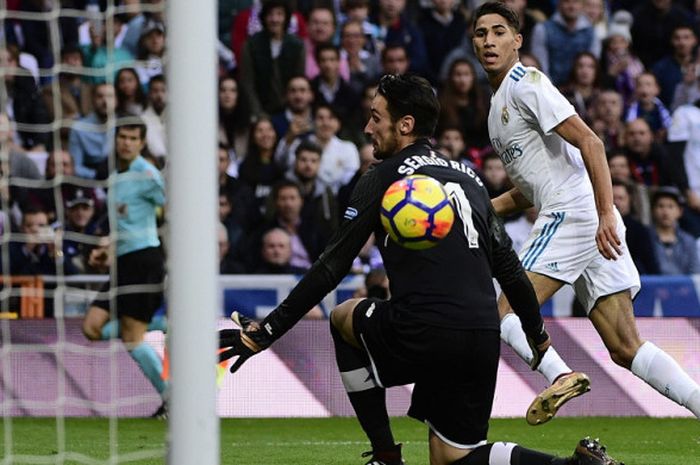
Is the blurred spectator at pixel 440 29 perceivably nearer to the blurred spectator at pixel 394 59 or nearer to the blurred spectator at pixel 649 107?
the blurred spectator at pixel 394 59

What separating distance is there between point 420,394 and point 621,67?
9842 millimetres

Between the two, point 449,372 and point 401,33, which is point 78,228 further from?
point 449,372

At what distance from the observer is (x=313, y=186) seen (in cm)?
1318

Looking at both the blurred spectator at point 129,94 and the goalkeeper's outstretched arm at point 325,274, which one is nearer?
the goalkeeper's outstretched arm at point 325,274

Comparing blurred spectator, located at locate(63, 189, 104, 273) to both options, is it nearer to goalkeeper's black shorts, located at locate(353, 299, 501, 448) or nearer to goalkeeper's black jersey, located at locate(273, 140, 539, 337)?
goalkeeper's black jersey, located at locate(273, 140, 539, 337)

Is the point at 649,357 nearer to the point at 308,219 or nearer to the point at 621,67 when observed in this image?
the point at 308,219

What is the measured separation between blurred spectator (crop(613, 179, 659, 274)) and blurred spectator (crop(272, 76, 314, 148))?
2964 mm

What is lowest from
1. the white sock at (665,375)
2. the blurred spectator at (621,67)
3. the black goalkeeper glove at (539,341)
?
the white sock at (665,375)

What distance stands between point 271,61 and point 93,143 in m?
2.07

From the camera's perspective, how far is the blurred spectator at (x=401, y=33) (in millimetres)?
14641

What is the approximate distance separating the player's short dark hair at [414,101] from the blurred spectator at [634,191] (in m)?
7.72

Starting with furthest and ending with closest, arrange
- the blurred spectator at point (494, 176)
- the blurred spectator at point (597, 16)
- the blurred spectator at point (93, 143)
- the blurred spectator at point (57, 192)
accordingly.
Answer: the blurred spectator at point (597, 16) < the blurred spectator at point (494, 176) < the blurred spectator at point (93, 143) < the blurred spectator at point (57, 192)

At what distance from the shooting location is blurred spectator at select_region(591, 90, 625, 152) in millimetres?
14086

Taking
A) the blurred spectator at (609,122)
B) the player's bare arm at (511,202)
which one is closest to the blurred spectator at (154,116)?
the blurred spectator at (609,122)
